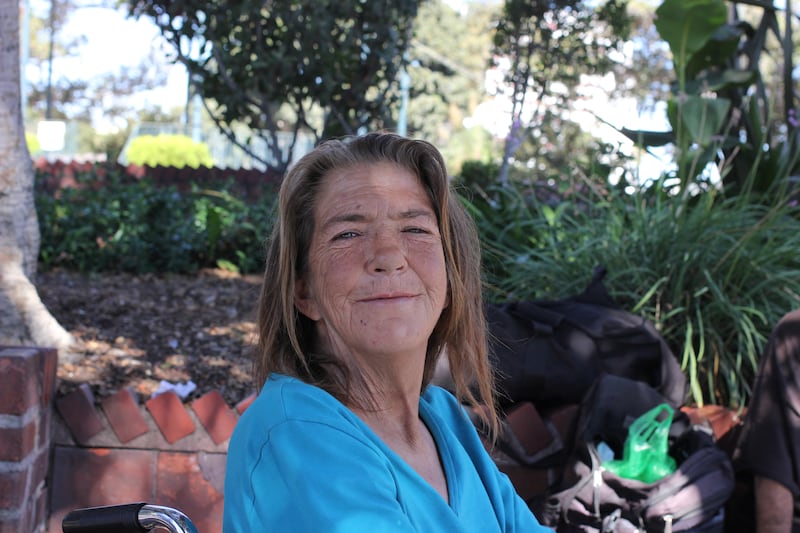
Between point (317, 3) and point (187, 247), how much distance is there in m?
2.07

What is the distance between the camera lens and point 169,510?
55.2 inches

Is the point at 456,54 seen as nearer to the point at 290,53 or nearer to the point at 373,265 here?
the point at 290,53

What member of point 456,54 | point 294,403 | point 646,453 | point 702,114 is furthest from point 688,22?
point 456,54

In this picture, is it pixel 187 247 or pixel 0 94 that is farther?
pixel 187 247

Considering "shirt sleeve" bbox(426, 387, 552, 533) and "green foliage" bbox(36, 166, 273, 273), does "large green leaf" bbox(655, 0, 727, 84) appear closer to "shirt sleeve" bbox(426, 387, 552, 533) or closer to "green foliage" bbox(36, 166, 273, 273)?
"green foliage" bbox(36, 166, 273, 273)

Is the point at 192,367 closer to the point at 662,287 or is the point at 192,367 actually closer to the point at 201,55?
the point at 662,287

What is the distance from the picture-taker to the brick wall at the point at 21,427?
252 cm

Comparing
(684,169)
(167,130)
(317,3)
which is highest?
(317,3)

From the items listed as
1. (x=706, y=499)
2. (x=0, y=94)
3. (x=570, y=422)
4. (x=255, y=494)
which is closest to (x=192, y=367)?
(x=0, y=94)

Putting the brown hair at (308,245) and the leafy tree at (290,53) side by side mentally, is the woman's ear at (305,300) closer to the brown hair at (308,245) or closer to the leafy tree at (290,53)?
the brown hair at (308,245)

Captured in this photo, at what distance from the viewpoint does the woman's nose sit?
5.23 ft

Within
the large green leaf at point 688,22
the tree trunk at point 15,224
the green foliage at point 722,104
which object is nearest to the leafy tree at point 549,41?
the green foliage at point 722,104

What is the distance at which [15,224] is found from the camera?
11.7 feet

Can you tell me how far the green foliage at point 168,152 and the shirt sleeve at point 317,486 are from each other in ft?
59.0
